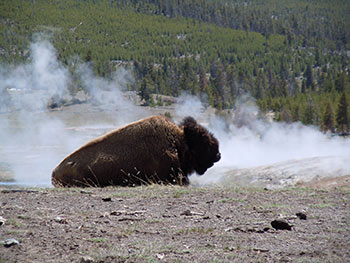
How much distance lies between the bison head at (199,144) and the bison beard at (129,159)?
1.16 ft

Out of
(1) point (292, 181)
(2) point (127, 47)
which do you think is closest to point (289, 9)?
(2) point (127, 47)

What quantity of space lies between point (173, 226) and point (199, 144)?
5108 mm

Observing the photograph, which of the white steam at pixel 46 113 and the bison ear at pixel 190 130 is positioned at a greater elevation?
the bison ear at pixel 190 130

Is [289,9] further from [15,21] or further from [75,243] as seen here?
[75,243]

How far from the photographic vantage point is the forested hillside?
80062 mm

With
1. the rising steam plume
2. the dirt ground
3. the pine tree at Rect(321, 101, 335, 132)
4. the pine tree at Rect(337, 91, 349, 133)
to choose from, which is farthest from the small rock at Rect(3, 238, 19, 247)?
the pine tree at Rect(337, 91, 349, 133)

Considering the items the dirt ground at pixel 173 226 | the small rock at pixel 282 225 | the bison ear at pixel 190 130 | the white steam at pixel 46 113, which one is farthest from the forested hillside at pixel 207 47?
the small rock at pixel 282 225

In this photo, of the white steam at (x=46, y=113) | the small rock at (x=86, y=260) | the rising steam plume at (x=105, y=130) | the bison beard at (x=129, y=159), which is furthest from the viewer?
the white steam at (x=46, y=113)

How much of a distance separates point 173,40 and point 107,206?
12740 centimetres

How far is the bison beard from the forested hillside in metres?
49.8

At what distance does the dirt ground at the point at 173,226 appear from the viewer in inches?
161

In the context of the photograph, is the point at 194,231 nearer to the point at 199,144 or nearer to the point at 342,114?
the point at 199,144

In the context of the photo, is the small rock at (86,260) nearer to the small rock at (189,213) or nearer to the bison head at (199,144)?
the small rock at (189,213)

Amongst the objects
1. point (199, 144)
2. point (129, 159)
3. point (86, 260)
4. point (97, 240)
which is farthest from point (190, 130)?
point (86, 260)
